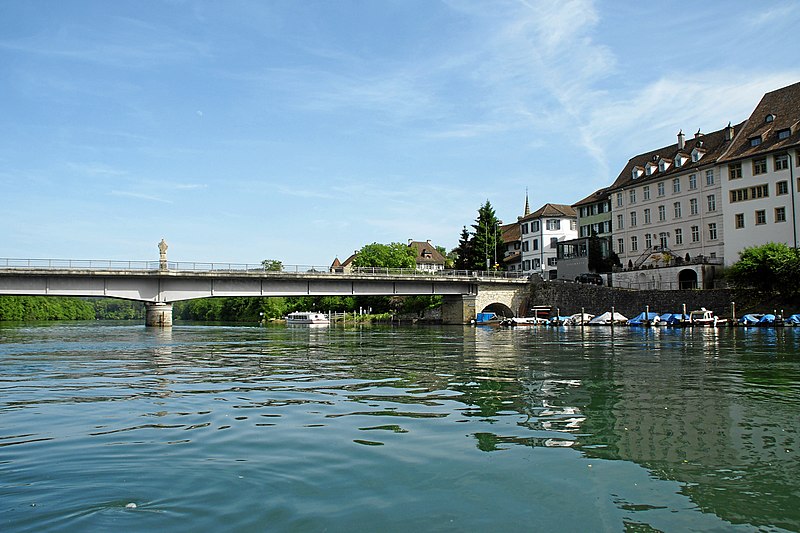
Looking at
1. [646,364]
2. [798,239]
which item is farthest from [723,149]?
[646,364]

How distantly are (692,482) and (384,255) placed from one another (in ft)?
382

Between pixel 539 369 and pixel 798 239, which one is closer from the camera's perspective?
pixel 539 369

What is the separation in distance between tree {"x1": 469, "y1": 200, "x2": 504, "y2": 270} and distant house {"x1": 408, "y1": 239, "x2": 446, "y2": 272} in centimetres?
4670

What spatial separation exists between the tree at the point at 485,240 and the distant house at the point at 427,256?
153 feet

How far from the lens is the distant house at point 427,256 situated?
157 meters

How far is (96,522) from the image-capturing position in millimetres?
6156

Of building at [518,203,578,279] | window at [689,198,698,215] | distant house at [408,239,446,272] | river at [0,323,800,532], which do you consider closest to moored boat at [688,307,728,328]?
window at [689,198,698,215]

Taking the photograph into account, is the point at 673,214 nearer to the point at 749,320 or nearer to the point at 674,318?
the point at 674,318

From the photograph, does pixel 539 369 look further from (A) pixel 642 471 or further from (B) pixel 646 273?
(B) pixel 646 273

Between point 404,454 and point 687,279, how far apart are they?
231 feet

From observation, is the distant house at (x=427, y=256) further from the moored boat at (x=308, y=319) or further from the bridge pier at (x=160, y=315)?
the bridge pier at (x=160, y=315)

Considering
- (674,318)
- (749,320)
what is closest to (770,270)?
(749,320)

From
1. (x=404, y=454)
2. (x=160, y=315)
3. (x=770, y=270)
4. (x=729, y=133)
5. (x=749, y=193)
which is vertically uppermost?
(x=729, y=133)

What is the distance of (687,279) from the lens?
2849 inches
